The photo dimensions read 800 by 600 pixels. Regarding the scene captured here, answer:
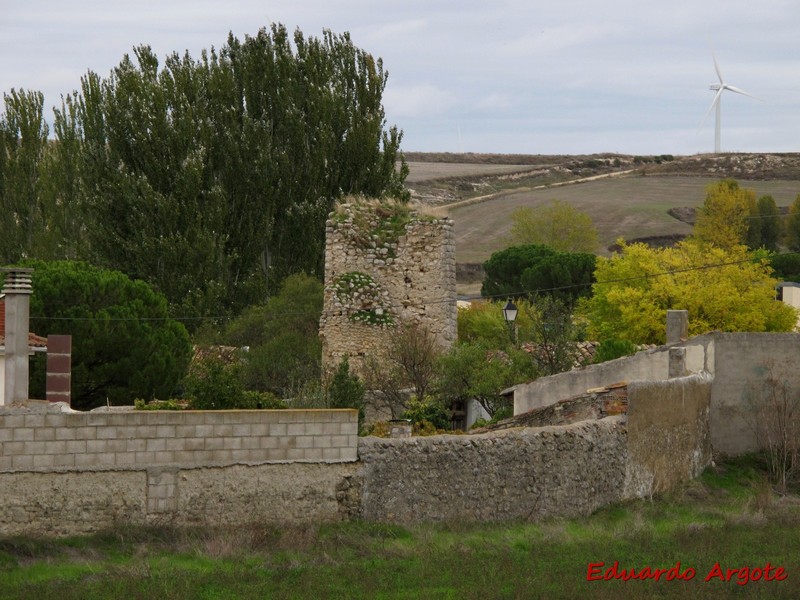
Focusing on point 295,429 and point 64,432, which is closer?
point 64,432

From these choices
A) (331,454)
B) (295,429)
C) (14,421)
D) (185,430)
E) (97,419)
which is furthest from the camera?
(331,454)

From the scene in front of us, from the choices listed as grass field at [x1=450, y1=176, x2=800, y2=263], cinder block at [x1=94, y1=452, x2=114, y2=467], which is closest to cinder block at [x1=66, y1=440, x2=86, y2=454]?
cinder block at [x1=94, y1=452, x2=114, y2=467]

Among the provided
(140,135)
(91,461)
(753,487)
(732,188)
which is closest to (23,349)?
(91,461)

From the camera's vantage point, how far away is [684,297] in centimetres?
4212

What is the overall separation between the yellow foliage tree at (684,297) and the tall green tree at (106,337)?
14573mm

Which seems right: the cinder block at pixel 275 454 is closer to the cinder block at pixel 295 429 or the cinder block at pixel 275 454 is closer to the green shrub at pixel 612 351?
the cinder block at pixel 295 429

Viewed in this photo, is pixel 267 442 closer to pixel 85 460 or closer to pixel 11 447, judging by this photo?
pixel 85 460

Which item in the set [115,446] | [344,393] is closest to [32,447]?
[115,446]

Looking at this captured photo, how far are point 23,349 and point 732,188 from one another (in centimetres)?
8474

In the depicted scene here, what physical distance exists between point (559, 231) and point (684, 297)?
50.9 metres

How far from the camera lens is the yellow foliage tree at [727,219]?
91.9m

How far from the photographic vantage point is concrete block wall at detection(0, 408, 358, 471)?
16219 mm

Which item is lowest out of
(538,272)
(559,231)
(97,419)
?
(97,419)

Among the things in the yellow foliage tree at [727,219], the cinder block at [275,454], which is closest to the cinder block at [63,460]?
the cinder block at [275,454]
